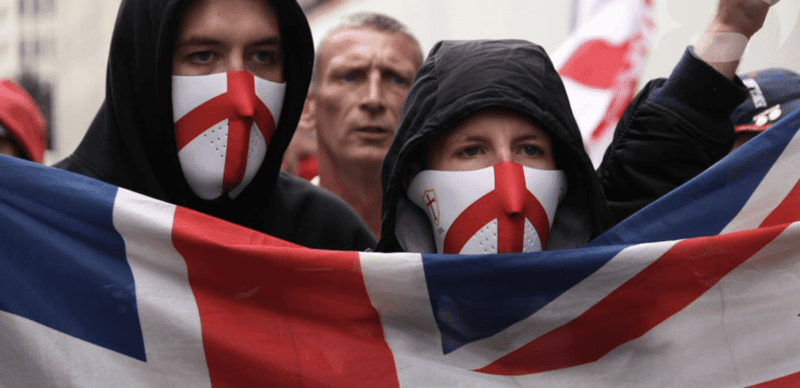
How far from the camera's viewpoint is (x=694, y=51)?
7.25 ft

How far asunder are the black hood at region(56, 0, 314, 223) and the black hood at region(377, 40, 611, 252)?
1.55 ft

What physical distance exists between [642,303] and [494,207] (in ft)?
1.42

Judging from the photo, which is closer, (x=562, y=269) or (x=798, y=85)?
(x=562, y=269)

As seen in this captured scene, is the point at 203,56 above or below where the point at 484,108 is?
above

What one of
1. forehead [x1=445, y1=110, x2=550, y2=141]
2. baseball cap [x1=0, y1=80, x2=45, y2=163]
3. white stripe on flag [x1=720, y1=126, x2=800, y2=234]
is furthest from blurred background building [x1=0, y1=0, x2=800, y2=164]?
baseball cap [x1=0, y1=80, x2=45, y2=163]

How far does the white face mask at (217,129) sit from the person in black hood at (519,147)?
42 cm

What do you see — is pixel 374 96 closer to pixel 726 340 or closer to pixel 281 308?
pixel 281 308

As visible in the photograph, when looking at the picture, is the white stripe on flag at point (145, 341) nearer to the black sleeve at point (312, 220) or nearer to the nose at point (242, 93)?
the nose at point (242, 93)

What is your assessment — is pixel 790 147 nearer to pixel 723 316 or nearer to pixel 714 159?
pixel 714 159

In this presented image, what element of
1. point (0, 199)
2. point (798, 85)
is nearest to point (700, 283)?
point (798, 85)

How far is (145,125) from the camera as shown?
92.9 inches

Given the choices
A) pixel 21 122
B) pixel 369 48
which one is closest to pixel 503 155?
pixel 369 48

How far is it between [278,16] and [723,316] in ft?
5.16

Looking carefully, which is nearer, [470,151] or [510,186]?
[510,186]
